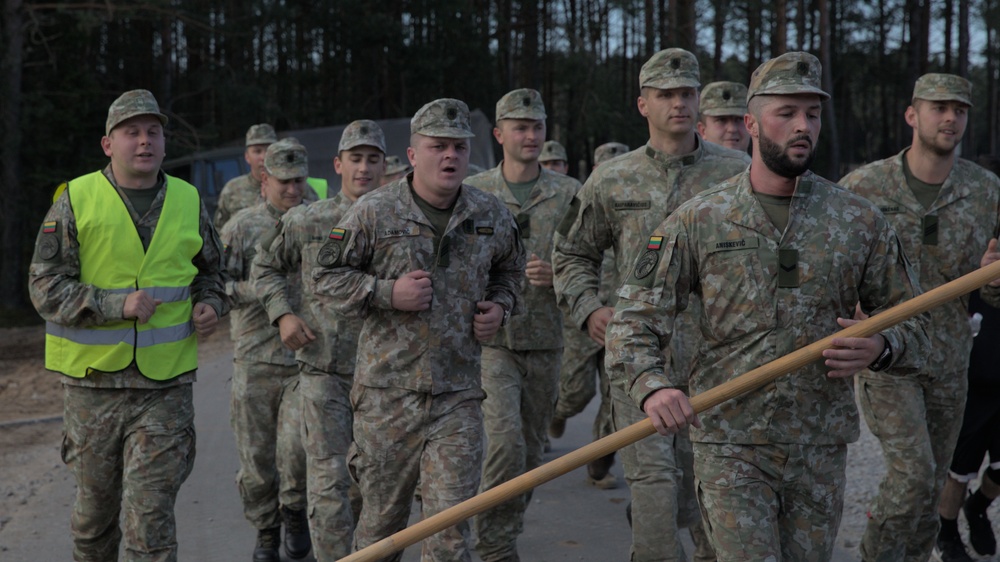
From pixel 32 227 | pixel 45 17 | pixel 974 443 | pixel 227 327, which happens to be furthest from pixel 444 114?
pixel 32 227

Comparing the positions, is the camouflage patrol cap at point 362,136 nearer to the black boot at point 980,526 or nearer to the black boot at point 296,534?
the black boot at point 296,534

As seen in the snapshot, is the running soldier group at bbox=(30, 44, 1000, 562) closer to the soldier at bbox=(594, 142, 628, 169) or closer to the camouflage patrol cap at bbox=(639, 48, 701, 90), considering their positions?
the camouflage patrol cap at bbox=(639, 48, 701, 90)

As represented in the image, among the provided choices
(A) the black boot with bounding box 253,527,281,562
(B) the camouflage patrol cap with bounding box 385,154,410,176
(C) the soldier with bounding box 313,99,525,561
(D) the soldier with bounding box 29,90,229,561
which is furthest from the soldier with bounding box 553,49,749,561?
(B) the camouflage patrol cap with bounding box 385,154,410,176

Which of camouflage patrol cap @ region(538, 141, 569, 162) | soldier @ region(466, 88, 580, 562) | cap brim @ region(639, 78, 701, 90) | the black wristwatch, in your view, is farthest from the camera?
camouflage patrol cap @ region(538, 141, 569, 162)

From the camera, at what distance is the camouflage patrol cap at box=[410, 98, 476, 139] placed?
5469 mm

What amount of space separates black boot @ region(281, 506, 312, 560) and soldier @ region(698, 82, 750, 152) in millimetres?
3503

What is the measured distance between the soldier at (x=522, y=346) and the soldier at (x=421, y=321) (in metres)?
0.54

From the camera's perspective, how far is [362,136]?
704 cm

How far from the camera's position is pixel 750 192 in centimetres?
419

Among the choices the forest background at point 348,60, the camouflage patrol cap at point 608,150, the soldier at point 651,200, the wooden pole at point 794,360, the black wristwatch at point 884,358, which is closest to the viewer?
the wooden pole at point 794,360

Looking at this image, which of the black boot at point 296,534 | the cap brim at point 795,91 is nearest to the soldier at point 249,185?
the black boot at point 296,534

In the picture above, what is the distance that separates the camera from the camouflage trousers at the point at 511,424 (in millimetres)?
6230

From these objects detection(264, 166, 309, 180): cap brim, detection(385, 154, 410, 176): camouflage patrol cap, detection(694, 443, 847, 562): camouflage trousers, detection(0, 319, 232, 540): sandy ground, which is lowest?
detection(0, 319, 232, 540): sandy ground

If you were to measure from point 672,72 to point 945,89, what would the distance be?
1385mm
